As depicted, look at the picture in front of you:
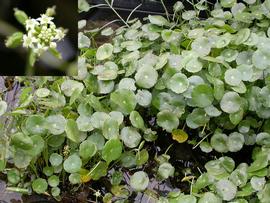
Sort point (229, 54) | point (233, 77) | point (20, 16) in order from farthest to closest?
point (229, 54) → point (233, 77) → point (20, 16)

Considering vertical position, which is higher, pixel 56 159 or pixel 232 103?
pixel 232 103

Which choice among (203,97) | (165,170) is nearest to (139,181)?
(165,170)

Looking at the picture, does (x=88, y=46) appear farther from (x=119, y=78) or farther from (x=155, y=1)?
(x=155, y=1)

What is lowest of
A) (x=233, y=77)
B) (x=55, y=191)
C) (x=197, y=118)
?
(x=55, y=191)

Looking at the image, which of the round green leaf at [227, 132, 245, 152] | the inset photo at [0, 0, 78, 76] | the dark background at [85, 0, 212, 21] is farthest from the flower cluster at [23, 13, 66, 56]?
the dark background at [85, 0, 212, 21]

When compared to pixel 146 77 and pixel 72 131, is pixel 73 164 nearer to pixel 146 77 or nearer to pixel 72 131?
pixel 72 131

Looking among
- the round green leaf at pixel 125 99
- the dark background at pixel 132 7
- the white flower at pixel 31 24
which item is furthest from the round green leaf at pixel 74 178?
the dark background at pixel 132 7

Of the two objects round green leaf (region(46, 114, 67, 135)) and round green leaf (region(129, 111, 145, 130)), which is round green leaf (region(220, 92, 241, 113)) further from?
round green leaf (region(46, 114, 67, 135))
